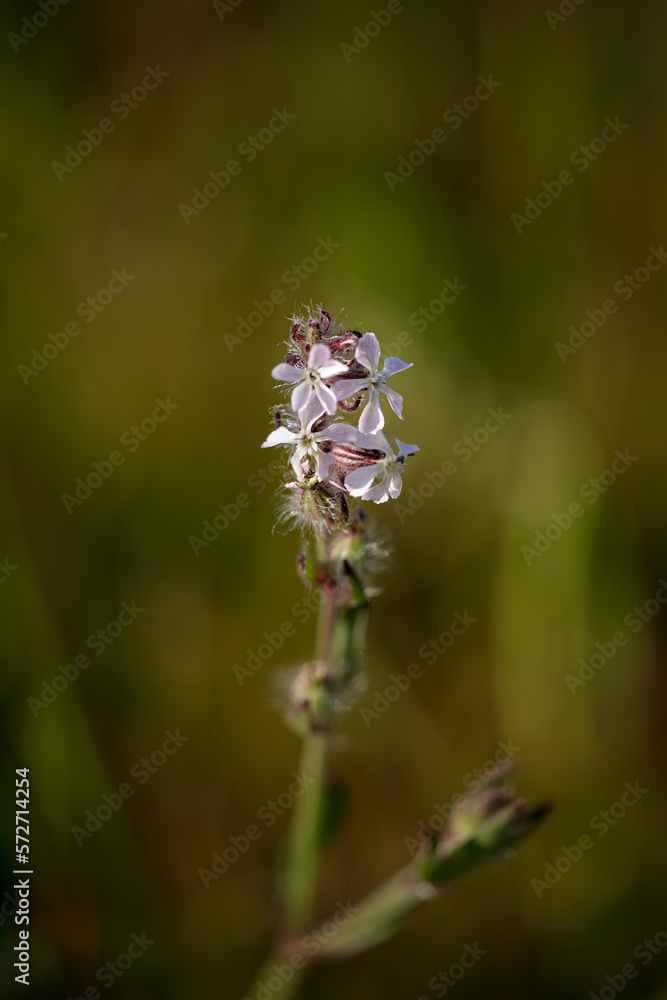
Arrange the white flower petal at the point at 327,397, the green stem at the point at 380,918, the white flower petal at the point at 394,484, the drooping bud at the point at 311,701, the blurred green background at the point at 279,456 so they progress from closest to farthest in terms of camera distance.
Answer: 1. the white flower petal at the point at 327,397
2. the white flower petal at the point at 394,484
3. the drooping bud at the point at 311,701
4. the green stem at the point at 380,918
5. the blurred green background at the point at 279,456

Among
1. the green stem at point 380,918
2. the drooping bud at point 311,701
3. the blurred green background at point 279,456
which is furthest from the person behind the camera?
the blurred green background at point 279,456

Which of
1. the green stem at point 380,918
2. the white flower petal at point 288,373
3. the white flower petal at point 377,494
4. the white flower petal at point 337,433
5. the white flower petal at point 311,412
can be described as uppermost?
the white flower petal at point 288,373

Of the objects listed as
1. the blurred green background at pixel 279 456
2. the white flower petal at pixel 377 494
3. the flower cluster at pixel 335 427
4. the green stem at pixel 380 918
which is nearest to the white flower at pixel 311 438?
the flower cluster at pixel 335 427

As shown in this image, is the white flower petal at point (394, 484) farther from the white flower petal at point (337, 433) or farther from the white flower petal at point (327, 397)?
the white flower petal at point (327, 397)

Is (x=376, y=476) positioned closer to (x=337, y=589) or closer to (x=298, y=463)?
(x=298, y=463)

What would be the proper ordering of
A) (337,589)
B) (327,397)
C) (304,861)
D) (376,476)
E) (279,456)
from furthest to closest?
1. (279,456)
2. (304,861)
3. (337,589)
4. (376,476)
5. (327,397)

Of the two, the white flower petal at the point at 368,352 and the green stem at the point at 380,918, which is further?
the green stem at the point at 380,918

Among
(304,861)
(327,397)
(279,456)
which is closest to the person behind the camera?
(327,397)

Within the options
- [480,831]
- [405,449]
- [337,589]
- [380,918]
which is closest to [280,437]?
[405,449]
